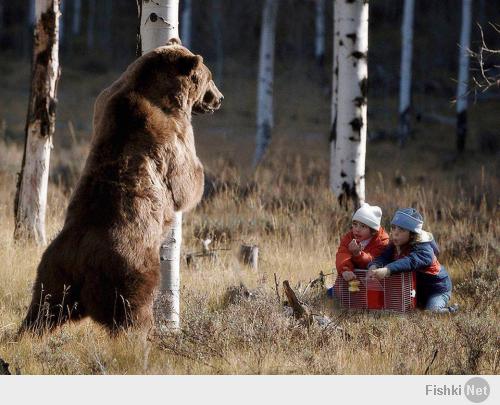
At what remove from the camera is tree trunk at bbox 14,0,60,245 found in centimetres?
934

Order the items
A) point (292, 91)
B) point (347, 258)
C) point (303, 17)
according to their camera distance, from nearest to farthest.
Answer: point (347, 258)
point (292, 91)
point (303, 17)

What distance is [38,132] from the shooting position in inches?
371

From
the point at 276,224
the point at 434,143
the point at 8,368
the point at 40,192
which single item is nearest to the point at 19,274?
the point at 40,192

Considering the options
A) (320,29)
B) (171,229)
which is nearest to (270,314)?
(171,229)

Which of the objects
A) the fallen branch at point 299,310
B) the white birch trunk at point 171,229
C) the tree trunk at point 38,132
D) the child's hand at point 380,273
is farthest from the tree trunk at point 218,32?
the fallen branch at point 299,310

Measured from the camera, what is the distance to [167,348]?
566 cm

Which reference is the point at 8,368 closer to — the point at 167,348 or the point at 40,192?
the point at 167,348

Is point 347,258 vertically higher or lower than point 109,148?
lower

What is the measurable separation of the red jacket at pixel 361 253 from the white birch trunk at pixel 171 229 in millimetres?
1927

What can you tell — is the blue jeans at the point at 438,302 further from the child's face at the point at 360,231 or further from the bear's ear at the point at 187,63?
the bear's ear at the point at 187,63

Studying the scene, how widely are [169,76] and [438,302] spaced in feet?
11.0

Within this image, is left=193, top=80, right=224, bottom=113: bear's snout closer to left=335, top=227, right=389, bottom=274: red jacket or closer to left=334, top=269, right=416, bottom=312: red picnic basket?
left=335, top=227, right=389, bottom=274: red jacket

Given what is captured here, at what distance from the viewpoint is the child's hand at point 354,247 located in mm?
7633
